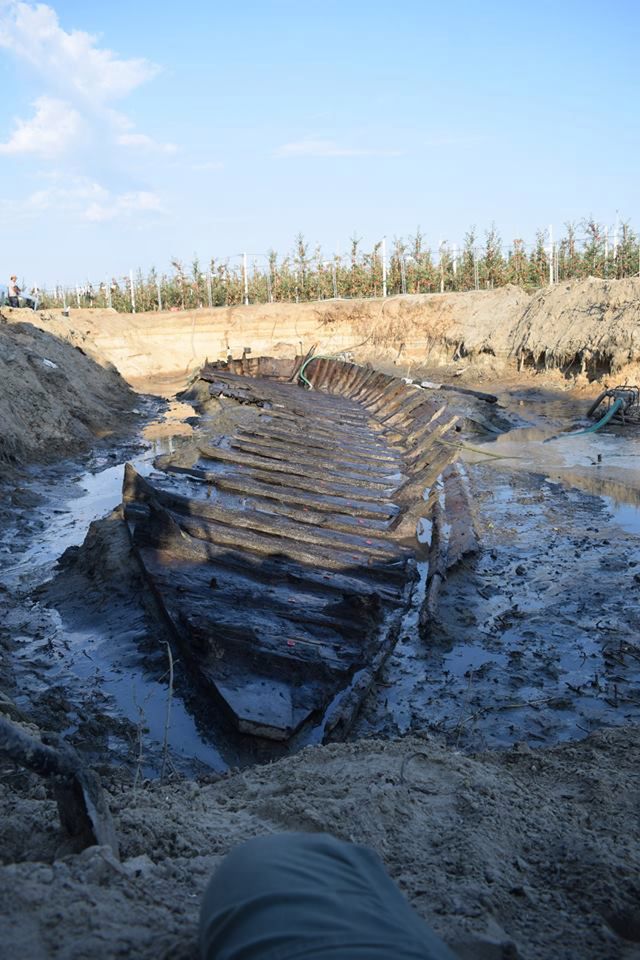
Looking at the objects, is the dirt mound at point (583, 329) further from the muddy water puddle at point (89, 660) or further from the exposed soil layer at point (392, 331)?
the muddy water puddle at point (89, 660)

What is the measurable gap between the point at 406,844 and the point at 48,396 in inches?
531

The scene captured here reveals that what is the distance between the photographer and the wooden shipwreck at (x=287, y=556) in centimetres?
457

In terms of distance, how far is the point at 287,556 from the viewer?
6.66 meters

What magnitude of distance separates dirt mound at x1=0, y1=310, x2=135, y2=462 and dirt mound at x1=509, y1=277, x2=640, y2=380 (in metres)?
11.2

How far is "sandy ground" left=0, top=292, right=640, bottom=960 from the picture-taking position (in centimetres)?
213

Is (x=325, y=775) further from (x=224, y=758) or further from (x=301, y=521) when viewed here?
(x=301, y=521)

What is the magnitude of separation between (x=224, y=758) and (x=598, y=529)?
19.2 ft

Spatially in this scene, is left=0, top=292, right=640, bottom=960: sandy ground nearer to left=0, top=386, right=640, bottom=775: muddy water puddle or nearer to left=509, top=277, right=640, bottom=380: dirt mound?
left=0, top=386, right=640, bottom=775: muddy water puddle

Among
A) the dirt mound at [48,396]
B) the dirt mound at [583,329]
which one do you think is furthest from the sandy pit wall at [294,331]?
the dirt mound at [48,396]

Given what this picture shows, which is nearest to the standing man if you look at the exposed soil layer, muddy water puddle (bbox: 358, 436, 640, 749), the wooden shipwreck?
the exposed soil layer

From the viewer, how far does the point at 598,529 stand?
8.62 m

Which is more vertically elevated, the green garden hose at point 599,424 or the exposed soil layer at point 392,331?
the exposed soil layer at point 392,331

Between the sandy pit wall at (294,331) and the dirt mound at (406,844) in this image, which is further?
the sandy pit wall at (294,331)

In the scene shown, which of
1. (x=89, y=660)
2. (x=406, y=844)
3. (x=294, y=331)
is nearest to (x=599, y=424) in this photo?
(x=89, y=660)
